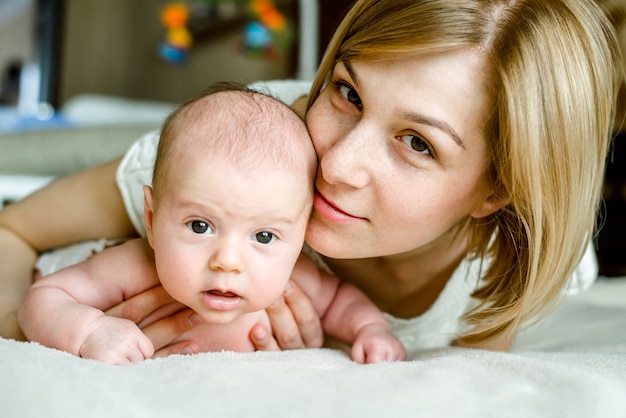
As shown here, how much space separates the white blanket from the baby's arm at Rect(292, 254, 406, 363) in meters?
0.14

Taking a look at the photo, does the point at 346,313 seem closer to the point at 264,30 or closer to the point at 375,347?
the point at 375,347

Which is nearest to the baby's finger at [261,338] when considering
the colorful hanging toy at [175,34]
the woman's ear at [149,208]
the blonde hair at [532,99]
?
the woman's ear at [149,208]

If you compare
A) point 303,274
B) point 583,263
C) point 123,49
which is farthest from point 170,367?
point 123,49

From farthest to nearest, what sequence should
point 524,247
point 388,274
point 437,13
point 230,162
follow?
1. point 388,274
2. point 524,247
3. point 437,13
4. point 230,162

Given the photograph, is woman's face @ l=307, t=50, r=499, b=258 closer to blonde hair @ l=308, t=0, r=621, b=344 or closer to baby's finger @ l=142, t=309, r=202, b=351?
blonde hair @ l=308, t=0, r=621, b=344

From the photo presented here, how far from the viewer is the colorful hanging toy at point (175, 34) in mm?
4856

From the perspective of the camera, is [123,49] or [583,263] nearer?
[583,263]

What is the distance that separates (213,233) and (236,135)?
0.14 meters

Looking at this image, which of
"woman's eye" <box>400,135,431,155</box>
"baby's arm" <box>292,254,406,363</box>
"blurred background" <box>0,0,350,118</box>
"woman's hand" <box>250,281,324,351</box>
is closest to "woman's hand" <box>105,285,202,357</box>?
"woman's hand" <box>250,281,324,351</box>

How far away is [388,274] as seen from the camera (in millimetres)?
1408

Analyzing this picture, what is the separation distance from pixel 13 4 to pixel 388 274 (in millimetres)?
3479

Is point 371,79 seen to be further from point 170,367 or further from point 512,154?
point 170,367

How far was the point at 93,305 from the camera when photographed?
3.54 ft

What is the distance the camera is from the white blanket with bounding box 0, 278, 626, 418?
749 millimetres
